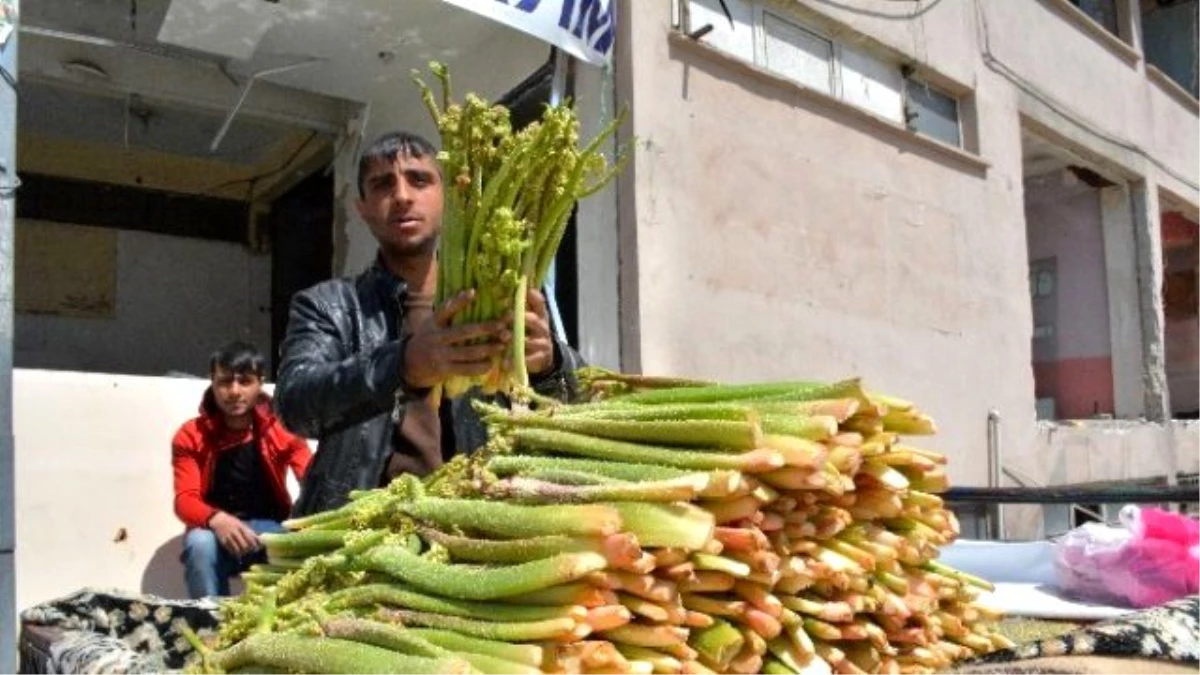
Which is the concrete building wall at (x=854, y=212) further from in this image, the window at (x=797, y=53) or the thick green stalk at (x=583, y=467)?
the thick green stalk at (x=583, y=467)

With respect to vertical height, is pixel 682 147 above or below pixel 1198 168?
below

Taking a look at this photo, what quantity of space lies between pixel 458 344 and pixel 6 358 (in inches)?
70.2

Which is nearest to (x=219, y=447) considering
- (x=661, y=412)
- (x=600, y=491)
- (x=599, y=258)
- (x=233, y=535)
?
(x=233, y=535)

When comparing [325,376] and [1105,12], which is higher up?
[1105,12]

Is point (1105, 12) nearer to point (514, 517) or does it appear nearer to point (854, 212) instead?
point (854, 212)

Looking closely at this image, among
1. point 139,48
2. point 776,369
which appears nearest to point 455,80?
point 139,48

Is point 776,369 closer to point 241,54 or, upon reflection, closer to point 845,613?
point 241,54

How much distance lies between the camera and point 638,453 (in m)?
1.38

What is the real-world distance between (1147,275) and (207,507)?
1005 cm

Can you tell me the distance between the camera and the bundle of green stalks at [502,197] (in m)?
1.55

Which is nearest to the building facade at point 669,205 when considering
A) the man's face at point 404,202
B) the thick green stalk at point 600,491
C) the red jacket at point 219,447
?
the red jacket at point 219,447

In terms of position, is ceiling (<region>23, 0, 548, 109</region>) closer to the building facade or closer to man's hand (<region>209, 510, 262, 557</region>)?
the building facade

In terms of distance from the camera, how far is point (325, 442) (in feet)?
7.27

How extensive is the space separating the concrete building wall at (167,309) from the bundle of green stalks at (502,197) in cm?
731
